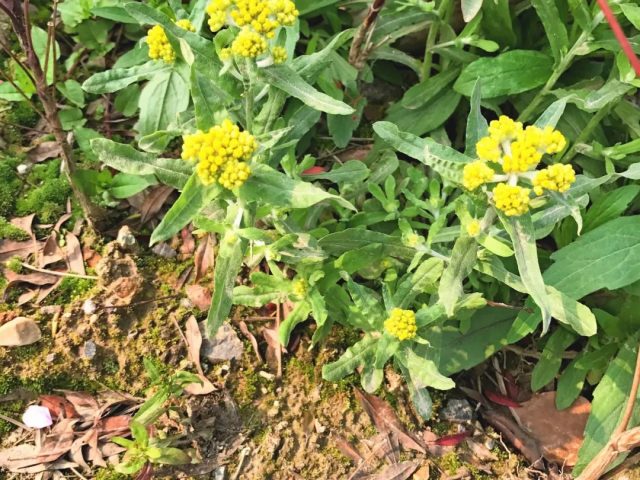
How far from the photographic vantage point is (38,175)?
3.75 metres

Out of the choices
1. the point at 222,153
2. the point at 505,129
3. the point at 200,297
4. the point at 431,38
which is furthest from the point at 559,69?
the point at 200,297

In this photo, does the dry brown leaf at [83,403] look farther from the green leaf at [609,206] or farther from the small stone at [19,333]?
the green leaf at [609,206]

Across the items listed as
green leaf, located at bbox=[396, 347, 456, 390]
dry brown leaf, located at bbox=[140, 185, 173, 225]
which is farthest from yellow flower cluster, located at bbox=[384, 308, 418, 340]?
dry brown leaf, located at bbox=[140, 185, 173, 225]

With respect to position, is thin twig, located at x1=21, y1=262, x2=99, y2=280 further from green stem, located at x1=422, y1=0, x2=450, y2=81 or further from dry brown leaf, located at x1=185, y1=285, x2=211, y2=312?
green stem, located at x1=422, y1=0, x2=450, y2=81

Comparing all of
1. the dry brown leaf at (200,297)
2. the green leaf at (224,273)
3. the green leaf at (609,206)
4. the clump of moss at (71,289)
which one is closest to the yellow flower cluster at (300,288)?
the green leaf at (224,273)

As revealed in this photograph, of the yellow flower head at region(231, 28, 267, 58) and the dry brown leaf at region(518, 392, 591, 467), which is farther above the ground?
the yellow flower head at region(231, 28, 267, 58)

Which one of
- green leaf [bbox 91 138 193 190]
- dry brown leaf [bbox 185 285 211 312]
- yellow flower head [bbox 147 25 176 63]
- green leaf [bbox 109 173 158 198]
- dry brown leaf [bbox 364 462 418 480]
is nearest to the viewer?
green leaf [bbox 91 138 193 190]

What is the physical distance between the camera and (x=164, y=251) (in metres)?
3.67

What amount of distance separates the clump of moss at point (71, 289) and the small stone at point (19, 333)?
0.67 ft

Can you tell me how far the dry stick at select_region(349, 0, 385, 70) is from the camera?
3.17 m

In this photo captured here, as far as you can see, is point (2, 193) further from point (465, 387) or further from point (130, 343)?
point (465, 387)

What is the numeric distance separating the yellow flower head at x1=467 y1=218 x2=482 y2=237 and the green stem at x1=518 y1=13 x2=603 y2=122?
1.34 meters

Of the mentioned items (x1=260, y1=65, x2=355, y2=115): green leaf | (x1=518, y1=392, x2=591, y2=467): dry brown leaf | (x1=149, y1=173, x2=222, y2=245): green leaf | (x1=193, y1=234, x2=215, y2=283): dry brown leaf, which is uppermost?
(x1=260, y1=65, x2=355, y2=115): green leaf

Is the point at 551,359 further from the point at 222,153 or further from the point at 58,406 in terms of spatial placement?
the point at 58,406
